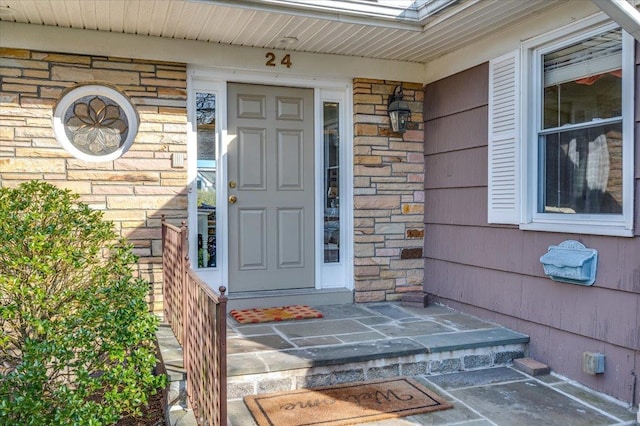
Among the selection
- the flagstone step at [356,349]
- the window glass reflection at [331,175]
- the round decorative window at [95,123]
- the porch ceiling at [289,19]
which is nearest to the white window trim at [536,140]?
the porch ceiling at [289,19]

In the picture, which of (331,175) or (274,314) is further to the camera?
(331,175)

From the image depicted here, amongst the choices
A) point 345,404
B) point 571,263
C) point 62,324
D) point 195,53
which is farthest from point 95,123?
point 571,263

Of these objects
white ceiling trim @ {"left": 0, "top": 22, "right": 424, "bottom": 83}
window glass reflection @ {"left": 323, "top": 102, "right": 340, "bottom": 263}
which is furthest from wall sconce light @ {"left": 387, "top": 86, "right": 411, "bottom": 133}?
window glass reflection @ {"left": 323, "top": 102, "right": 340, "bottom": 263}

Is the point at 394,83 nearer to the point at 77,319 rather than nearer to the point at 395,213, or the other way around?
the point at 395,213

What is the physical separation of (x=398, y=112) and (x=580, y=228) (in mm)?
1858

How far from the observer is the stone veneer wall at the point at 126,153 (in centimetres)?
370

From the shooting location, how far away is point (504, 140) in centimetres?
380

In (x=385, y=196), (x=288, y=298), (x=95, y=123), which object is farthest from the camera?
(x=385, y=196)

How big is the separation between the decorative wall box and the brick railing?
219cm

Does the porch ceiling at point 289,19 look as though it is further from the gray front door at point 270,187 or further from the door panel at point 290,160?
the door panel at point 290,160

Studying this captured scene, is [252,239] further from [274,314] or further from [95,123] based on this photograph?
[95,123]

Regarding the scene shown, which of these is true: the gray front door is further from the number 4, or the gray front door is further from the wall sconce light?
the wall sconce light

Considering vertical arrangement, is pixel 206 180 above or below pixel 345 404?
above

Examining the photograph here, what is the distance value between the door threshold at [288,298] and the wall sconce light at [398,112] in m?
1.47
